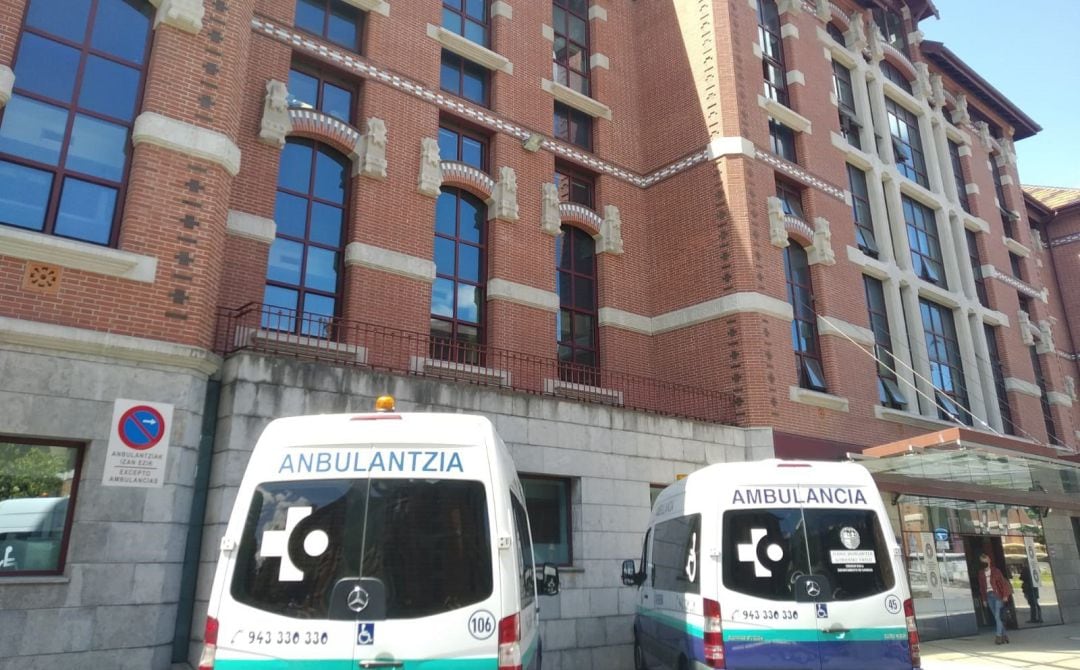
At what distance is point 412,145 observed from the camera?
580 inches

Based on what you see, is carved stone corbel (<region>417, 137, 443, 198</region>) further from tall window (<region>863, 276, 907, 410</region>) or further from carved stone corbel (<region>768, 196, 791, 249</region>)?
tall window (<region>863, 276, 907, 410</region>)

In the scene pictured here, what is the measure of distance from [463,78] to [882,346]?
537 inches

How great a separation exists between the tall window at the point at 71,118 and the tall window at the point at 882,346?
18.2m

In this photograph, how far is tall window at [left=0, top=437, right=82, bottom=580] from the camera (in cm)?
807

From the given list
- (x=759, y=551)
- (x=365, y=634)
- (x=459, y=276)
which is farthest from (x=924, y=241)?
(x=365, y=634)

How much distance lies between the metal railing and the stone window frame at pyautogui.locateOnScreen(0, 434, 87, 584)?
7.08 feet

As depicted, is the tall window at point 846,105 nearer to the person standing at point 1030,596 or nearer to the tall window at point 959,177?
the tall window at point 959,177

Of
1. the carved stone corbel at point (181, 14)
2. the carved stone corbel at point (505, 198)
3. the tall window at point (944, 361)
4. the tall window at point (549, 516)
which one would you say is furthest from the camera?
the tall window at point (944, 361)

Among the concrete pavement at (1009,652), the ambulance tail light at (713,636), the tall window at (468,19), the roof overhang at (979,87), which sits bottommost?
the concrete pavement at (1009,652)

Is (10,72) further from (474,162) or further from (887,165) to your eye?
(887,165)

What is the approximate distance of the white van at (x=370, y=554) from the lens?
188 inches

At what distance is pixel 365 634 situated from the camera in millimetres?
4758

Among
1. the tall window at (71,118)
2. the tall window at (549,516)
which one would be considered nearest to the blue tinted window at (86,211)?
the tall window at (71,118)

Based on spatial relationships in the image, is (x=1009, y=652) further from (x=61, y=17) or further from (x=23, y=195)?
(x=61, y=17)
